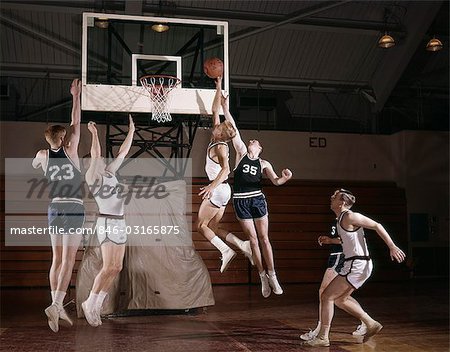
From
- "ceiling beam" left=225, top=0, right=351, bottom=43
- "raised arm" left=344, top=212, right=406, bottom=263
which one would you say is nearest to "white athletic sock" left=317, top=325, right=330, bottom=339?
"raised arm" left=344, top=212, right=406, bottom=263

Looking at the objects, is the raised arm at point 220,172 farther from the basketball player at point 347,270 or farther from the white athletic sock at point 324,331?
the white athletic sock at point 324,331

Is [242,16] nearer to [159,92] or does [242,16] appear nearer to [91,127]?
[159,92]

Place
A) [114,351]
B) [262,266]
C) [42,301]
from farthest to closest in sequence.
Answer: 1. [42,301]
2. [262,266]
3. [114,351]

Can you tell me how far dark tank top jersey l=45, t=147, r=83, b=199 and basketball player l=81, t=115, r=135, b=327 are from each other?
0.24 metres

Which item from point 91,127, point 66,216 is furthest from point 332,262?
point 91,127

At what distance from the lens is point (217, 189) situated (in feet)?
21.6

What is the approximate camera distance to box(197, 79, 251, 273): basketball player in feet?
21.2

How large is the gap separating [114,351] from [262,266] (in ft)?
6.60

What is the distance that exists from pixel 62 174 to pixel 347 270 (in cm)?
357

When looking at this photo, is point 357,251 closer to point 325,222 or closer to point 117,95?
point 117,95

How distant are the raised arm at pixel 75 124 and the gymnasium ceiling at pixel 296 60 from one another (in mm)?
4173

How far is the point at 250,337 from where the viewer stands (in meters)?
7.05

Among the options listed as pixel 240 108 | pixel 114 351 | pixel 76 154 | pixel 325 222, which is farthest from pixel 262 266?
pixel 325 222

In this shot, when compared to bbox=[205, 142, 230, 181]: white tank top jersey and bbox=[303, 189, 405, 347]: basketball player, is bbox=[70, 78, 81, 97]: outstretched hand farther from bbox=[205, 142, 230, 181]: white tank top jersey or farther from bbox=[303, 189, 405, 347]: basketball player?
bbox=[303, 189, 405, 347]: basketball player
